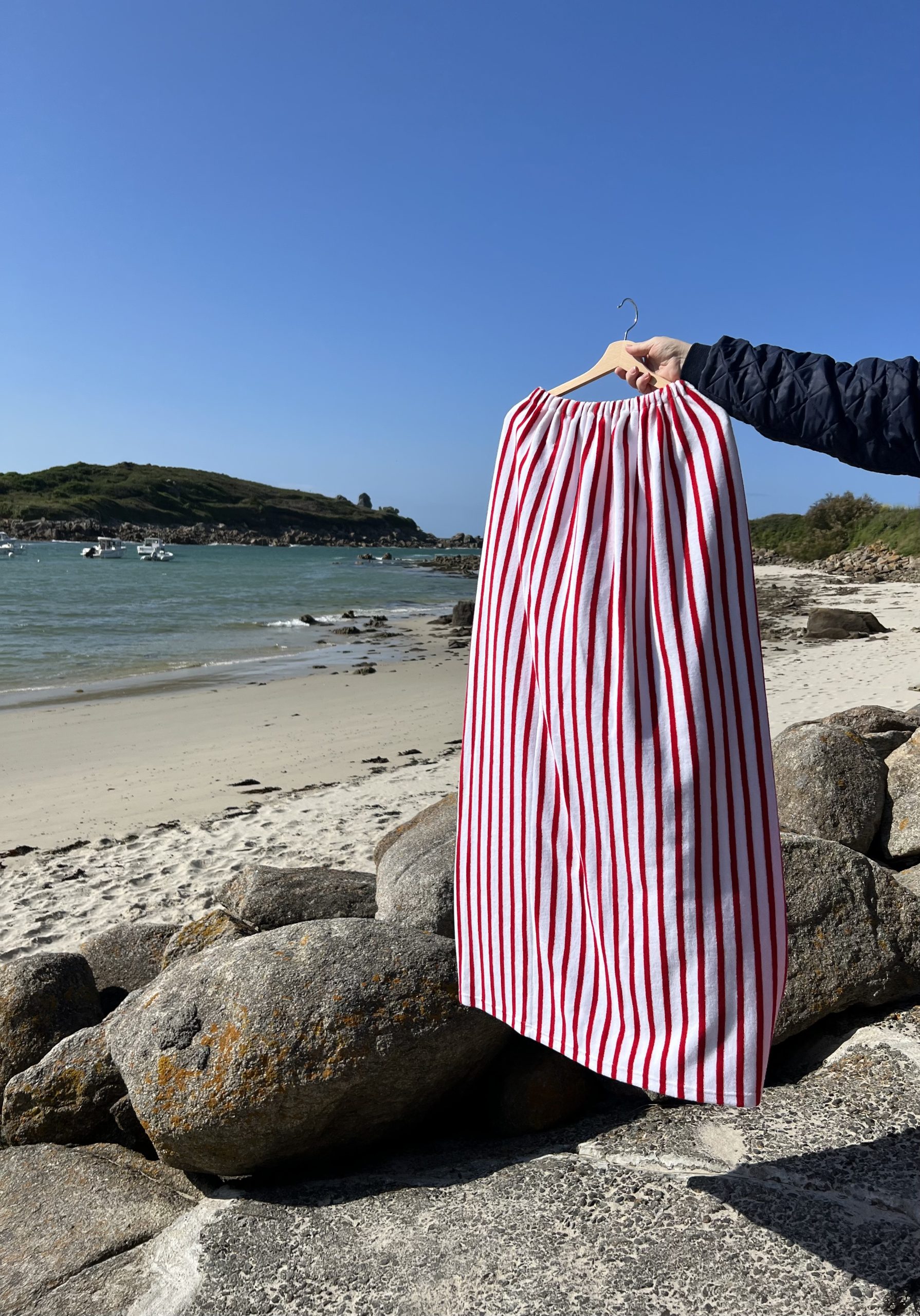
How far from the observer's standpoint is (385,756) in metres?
10.3

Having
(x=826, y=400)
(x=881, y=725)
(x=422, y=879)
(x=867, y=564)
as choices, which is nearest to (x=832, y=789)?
(x=881, y=725)

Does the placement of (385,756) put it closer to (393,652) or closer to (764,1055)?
(764,1055)

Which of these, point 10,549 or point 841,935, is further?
point 10,549

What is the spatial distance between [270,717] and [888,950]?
1067 cm

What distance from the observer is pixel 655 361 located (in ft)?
7.44

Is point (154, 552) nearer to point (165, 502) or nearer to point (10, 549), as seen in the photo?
point (10, 549)

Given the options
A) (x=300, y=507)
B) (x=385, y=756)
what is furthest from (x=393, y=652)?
(x=300, y=507)

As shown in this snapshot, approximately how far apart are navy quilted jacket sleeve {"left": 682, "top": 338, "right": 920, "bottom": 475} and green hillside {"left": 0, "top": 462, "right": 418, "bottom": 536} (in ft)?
312

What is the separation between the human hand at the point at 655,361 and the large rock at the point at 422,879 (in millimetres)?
1729

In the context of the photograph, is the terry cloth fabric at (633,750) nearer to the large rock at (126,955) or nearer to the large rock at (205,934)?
the large rock at (205,934)

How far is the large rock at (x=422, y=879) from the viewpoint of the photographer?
3.61 metres

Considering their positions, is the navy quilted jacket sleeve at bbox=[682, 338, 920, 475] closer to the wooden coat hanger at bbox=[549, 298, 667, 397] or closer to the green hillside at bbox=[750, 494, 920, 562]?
the wooden coat hanger at bbox=[549, 298, 667, 397]

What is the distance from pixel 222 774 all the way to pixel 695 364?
8.43 metres

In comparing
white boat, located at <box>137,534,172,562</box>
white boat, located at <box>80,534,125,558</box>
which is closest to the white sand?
white boat, located at <box>137,534,172,562</box>
